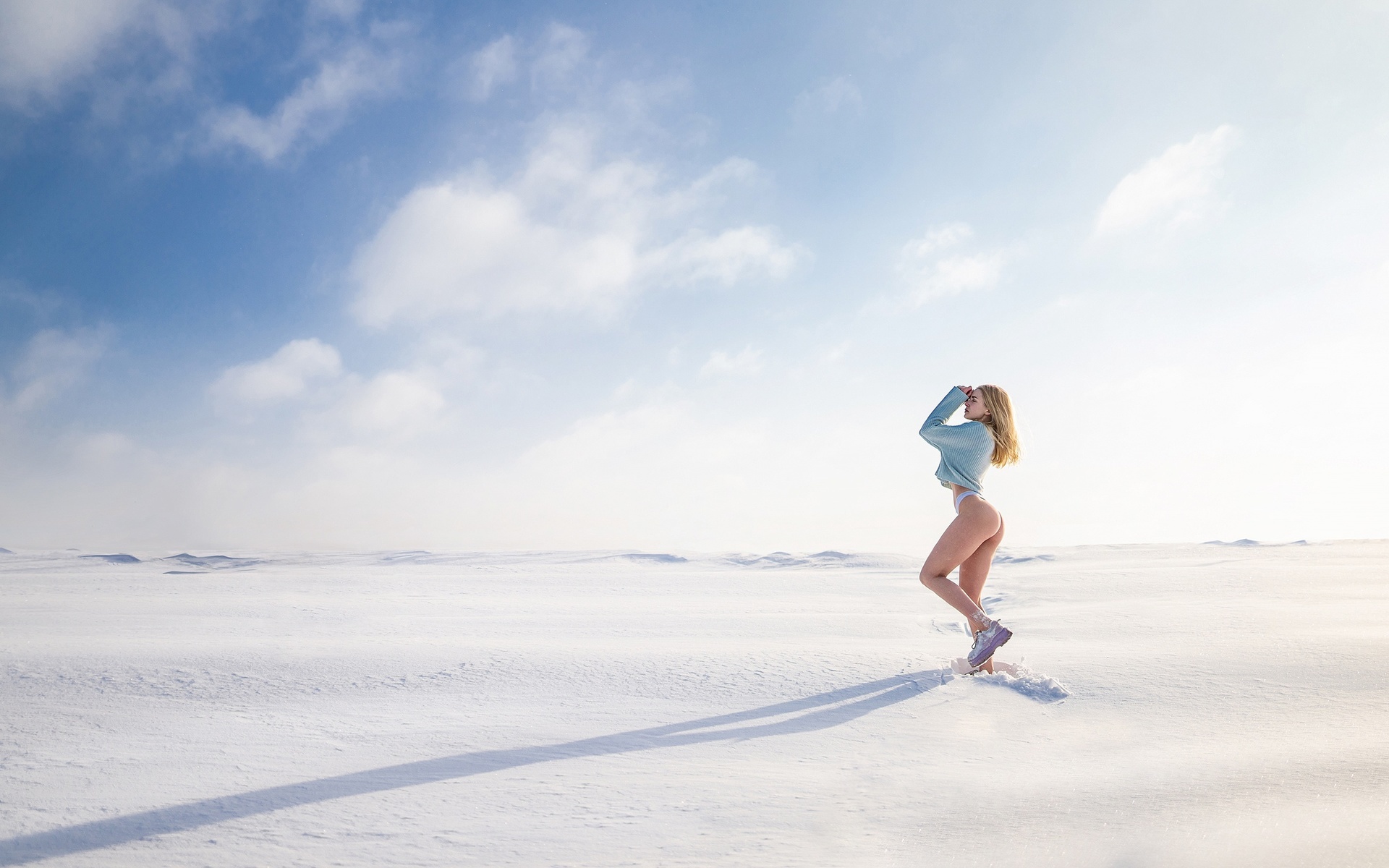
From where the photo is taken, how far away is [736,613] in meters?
4.67

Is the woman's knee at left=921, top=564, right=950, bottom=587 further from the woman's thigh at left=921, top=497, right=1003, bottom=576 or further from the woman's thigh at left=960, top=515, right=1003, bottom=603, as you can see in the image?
the woman's thigh at left=960, top=515, right=1003, bottom=603

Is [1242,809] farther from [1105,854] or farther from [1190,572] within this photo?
[1190,572]

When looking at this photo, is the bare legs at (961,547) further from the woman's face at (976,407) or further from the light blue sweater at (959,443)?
the woman's face at (976,407)

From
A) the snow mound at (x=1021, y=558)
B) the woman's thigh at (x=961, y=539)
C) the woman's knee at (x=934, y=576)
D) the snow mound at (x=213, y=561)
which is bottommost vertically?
the snow mound at (x=213, y=561)

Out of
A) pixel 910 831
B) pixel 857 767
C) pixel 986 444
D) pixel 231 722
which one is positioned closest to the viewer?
pixel 910 831

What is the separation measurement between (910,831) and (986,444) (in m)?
1.86

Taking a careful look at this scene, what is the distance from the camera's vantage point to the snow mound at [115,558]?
6.87 meters

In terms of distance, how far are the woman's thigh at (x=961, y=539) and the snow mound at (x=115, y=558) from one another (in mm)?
7453

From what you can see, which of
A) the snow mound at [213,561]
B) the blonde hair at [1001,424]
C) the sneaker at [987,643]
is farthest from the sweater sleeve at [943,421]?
the snow mound at [213,561]

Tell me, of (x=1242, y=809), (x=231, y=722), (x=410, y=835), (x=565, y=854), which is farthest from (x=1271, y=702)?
(x=231, y=722)

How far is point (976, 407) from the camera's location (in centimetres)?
310

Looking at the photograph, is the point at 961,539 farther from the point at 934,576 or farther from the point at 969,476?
the point at 969,476

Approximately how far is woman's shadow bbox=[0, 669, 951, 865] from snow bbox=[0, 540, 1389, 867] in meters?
0.01

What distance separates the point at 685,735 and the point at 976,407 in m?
1.85
